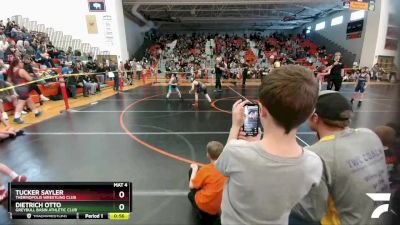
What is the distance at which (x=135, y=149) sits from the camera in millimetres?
5059

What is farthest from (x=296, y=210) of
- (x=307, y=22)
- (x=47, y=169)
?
(x=307, y=22)

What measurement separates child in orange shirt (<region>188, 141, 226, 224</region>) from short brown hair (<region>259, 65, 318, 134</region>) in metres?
1.53

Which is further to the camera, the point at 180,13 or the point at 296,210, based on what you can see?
the point at 180,13

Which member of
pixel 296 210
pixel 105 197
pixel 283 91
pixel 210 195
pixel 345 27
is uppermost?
pixel 345 27

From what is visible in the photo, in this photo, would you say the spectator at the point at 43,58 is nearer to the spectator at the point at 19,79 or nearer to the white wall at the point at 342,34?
the spectator at the point at 19,79

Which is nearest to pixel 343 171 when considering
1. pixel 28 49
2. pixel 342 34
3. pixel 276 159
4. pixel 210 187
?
pixel 276 159

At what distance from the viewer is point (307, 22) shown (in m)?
35.8

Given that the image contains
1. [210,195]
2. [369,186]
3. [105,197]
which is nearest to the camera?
[369,186]

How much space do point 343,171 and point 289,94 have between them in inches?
25.6

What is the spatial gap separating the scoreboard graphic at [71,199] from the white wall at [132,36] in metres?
24.9

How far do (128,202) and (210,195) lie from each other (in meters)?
0.81

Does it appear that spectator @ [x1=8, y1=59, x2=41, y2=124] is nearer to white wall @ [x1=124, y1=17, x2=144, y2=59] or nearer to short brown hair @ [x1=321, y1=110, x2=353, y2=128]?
short brown hair @ [x1=321, y1=110, x2=353, y2=128]

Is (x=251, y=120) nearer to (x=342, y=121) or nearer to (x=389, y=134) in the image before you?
(x=342, y=121)

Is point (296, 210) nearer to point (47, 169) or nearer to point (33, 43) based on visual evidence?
point (47, 169)
